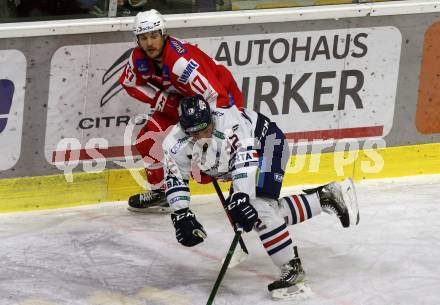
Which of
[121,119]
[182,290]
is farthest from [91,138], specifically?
[182,290]

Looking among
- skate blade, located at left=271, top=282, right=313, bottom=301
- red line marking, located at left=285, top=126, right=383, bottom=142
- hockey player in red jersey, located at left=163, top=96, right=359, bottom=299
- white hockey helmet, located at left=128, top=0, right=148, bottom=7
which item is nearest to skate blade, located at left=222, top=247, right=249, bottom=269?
hockey player in red jersey, located at left=163, top=96, right=359, bottom=299

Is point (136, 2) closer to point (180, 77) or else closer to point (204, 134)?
point (180, 77)

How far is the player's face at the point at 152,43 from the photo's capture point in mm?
5902

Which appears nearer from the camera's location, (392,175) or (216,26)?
(216,26)

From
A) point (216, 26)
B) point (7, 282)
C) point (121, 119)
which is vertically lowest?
point (7, 282)

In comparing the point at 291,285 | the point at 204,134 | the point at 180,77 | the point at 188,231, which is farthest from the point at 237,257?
the point at 180,77

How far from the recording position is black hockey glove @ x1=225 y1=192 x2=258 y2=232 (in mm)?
4984

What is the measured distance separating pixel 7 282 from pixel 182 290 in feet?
2.85

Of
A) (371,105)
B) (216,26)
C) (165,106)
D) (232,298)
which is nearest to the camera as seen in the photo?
(232,298)

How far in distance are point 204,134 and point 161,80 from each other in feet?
3.44

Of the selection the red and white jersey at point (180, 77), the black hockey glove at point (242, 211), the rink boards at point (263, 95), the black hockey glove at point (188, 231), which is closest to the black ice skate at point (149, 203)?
the rink boards at point (263, 95)

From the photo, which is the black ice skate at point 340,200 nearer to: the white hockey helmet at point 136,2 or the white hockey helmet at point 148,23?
the white hockey helmet at point 148,23

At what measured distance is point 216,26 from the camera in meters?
6.68

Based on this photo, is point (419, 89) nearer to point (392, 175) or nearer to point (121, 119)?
point (392, 175)
